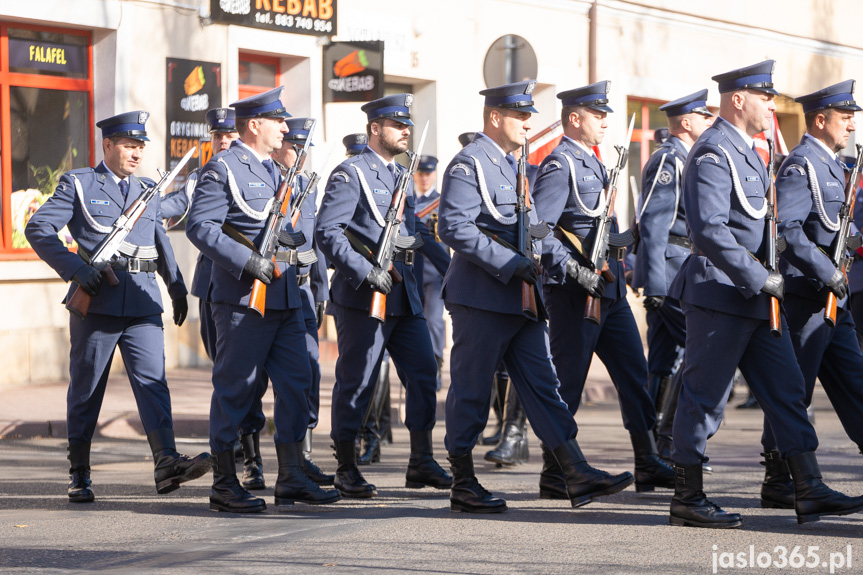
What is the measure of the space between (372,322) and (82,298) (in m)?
1.56

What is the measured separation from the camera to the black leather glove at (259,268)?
6.75 meters

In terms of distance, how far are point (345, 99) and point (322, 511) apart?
8.37 metres

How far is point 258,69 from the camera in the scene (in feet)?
49.3

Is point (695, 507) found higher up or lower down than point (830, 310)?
lower down

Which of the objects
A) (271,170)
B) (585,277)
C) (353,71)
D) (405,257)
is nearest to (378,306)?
(405,257)

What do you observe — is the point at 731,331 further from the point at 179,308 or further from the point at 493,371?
the point at 179,308

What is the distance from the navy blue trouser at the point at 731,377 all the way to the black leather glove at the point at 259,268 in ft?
6.75

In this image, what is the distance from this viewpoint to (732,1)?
67.7 ft

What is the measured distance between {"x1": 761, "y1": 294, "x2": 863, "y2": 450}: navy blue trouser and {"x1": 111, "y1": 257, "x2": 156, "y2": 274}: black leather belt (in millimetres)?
3335

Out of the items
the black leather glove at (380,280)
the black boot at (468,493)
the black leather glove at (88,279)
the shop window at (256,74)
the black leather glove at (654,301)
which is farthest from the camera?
the shop window at (256,74)

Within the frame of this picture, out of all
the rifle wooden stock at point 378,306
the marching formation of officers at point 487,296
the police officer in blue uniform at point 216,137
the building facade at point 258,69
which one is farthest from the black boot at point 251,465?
the building facade at point 258,69

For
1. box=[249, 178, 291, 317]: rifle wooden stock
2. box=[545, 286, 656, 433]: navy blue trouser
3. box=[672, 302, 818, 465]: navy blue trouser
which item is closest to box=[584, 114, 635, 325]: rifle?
box=[545, 286, 656, 433]: navy blue trouser

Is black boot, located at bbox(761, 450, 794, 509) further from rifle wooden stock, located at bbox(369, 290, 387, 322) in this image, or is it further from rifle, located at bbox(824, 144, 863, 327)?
rifle wooden stock, located at bbox(369, 290, 387, 322)

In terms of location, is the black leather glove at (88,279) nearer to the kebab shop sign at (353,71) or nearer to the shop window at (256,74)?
the kebab shop sign at (353,71)
